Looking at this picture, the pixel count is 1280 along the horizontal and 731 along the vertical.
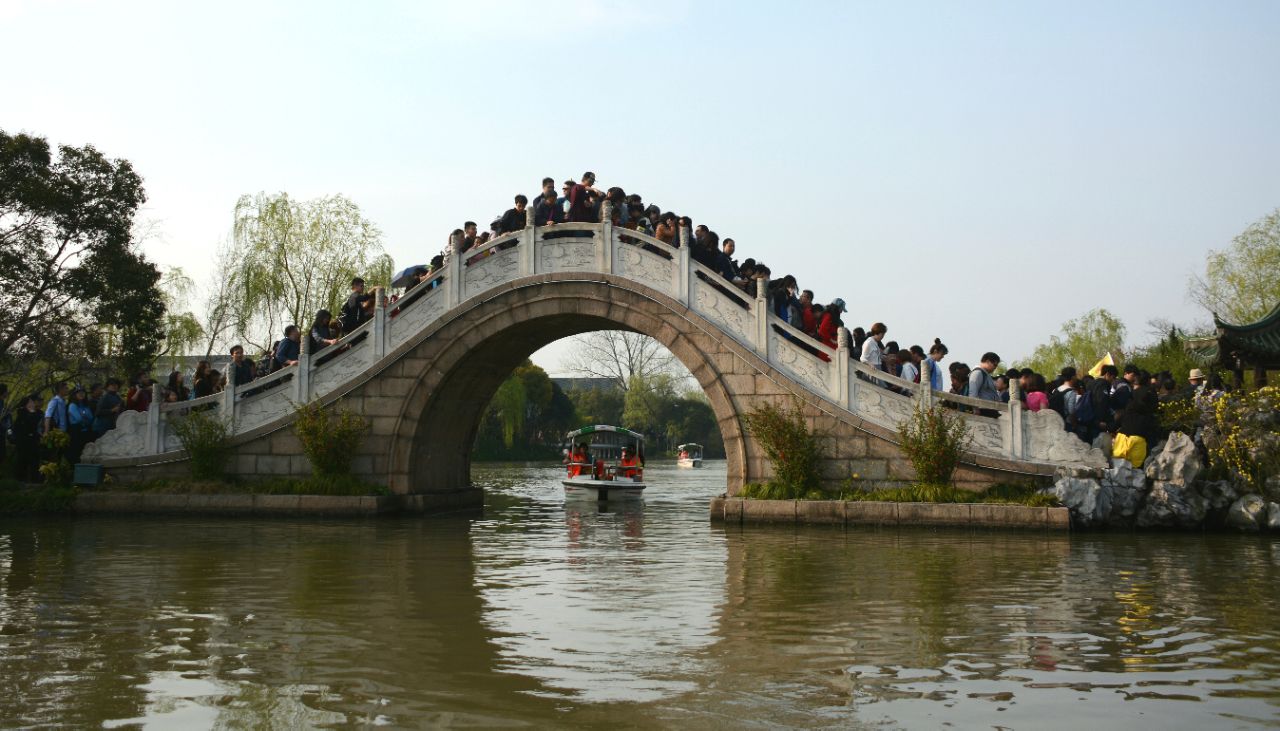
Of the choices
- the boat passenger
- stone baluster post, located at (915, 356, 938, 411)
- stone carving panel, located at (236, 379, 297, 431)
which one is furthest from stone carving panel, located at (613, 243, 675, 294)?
the boat passenger

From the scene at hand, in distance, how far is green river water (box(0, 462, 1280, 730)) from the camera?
5.11 metres

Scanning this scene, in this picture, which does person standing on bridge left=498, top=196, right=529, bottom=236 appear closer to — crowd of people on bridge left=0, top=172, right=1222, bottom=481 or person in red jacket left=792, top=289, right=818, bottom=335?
crowd of people on bridge left=0, top=172, right=1222, bottom=481

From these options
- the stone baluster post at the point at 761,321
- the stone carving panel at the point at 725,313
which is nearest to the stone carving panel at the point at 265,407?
the stone carving panel at the point at 725,313

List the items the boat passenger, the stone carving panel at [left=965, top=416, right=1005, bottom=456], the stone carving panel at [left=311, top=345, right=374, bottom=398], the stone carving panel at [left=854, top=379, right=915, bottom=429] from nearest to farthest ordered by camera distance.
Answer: the stone carving panel at [left=965, top=416, right=1005, bottom=456], the stone carving panel at [left=854, top=379, right=915, bottom=429], the stone carving panel at [left=311, top=345, right=374, bottom=398], the boat passenger

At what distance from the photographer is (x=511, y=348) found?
1852 centimetres

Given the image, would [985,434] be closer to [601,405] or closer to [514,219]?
[514,219]

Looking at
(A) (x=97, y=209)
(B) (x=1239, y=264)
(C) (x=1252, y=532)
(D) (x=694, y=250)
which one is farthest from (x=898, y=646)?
(B) (x=1239, y=264)

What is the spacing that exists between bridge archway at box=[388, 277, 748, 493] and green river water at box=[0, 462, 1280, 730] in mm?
3893

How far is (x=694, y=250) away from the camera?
1608cm

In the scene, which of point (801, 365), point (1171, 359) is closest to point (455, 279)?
point (801, 365)

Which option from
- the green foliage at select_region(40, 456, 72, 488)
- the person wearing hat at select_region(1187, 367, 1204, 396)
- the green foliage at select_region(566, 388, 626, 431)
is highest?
the green foliage at select_region(566, 388, 626, 431)

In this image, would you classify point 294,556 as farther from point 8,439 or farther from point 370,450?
point 8,439

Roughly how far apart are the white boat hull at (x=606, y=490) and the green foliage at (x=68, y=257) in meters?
9.75

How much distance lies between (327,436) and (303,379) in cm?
117
